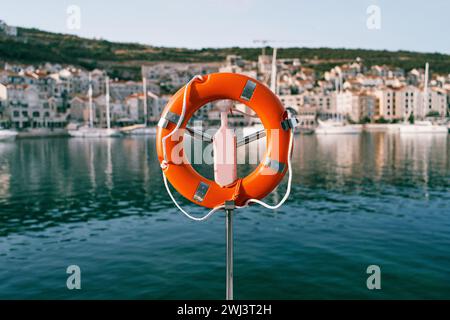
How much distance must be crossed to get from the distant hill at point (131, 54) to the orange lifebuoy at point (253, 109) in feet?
377

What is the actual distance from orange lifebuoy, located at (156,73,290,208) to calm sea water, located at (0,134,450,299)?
91.9 inches

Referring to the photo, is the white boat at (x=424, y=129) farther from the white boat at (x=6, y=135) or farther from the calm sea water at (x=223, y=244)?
the calm sea water at (x=223, y=244)

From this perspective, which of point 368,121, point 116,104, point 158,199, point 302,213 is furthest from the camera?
point 368,121

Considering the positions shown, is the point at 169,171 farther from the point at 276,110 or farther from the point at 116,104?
the point at 116,104

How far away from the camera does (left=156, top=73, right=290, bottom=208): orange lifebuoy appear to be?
4.75 m

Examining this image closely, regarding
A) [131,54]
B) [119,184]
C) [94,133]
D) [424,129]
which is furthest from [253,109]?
[131,54]

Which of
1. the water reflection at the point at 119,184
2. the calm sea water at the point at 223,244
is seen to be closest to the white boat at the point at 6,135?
the water reflection at the point at 119,184

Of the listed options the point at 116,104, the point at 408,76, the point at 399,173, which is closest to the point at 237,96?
the point at 399,173

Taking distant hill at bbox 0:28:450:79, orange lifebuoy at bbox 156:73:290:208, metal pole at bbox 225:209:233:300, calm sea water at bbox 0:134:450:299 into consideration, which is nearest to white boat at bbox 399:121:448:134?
calm sea water at bbox 0:134:450:299

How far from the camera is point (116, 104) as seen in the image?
289ft

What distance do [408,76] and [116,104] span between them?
3391 inches

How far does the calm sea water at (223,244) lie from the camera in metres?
6.98

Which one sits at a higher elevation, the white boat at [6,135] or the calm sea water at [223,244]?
the white boat at [6,135]
